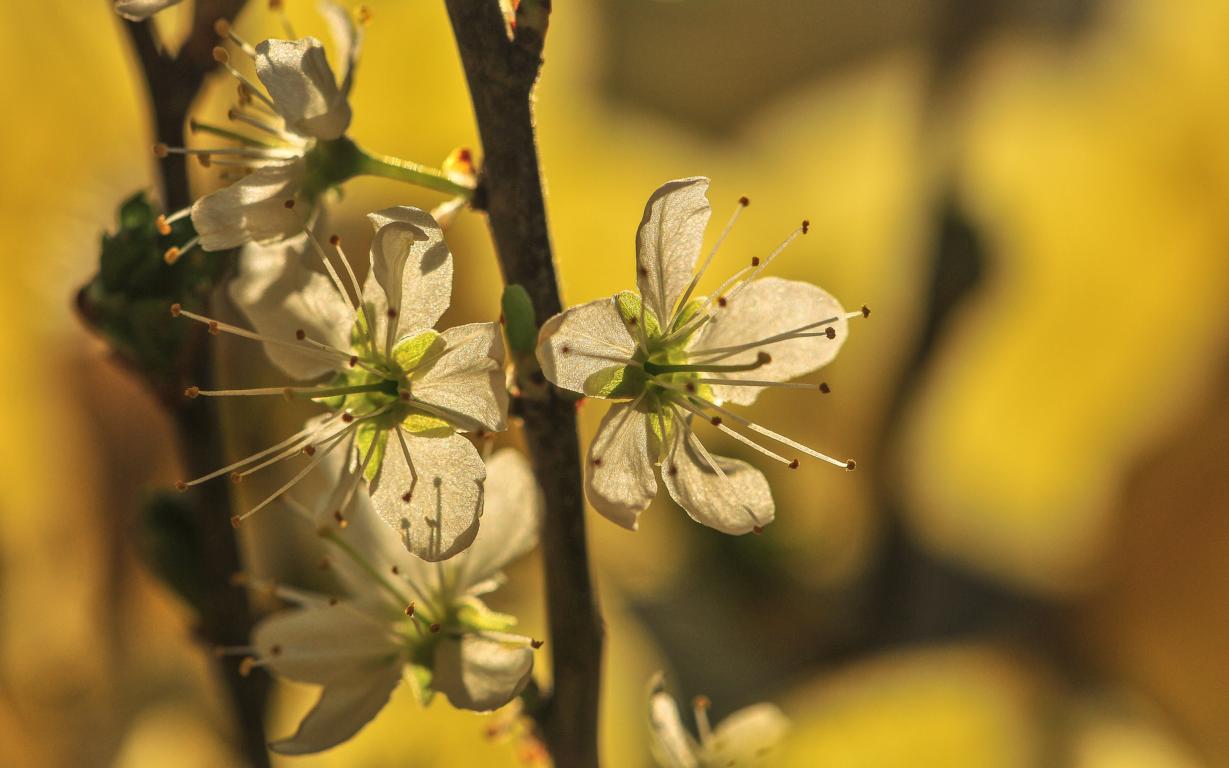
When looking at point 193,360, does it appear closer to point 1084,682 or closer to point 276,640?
point 276,640

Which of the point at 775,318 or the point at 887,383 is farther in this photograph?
the point at 887,383

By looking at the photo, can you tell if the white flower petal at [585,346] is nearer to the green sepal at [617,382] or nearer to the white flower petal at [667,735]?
the green sepal at [617,382]

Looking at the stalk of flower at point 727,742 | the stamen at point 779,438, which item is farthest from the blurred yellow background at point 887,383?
the stamen at point 779,438

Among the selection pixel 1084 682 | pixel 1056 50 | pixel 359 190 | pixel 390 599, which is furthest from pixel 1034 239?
pixel 390 599

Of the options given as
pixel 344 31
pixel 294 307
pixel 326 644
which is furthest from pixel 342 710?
pixel 344 31

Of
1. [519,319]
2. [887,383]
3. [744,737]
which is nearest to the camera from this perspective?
[519,319]

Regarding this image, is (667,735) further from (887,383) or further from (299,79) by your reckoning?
(887,383)
